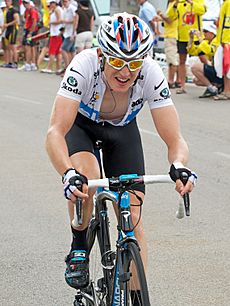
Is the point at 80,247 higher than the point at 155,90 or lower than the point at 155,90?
lower

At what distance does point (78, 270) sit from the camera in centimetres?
432

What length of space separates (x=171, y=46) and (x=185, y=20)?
1.18 metres

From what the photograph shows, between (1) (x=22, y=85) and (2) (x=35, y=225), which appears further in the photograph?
(1) (x=22, y=85)

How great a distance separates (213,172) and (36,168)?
2.14 meters

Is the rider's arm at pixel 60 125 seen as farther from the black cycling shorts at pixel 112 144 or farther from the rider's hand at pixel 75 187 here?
the rider's hand at pixel 75 187

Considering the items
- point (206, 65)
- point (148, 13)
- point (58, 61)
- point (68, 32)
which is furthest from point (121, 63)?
point (58, 61)

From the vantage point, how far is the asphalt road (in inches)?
204

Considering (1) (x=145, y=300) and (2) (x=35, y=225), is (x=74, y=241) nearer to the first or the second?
(1) (x=145, y=300)

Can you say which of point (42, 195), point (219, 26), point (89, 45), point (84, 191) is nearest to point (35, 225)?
point (42, 195)

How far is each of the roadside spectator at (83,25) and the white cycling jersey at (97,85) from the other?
47.7ft

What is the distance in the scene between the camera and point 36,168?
8.95 metres

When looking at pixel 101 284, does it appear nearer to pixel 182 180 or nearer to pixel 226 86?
pixel 182 180

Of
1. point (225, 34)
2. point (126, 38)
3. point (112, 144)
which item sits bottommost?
point (225, 34)

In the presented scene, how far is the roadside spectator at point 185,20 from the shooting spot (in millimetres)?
15031
